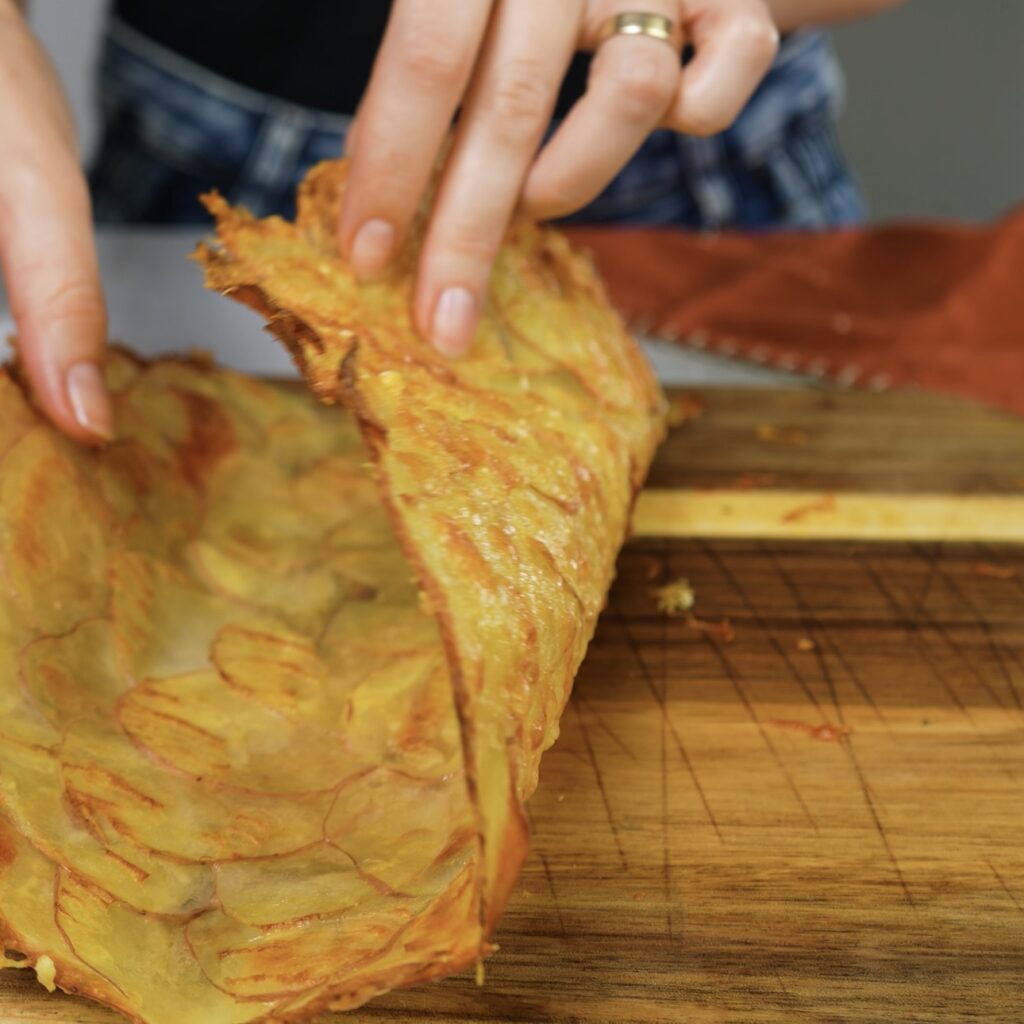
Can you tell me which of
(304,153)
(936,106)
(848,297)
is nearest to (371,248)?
(304,153)

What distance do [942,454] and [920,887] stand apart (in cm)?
58

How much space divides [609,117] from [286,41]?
0.78 metres

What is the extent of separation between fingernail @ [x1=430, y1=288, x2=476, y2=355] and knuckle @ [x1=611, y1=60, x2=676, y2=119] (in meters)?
0.17

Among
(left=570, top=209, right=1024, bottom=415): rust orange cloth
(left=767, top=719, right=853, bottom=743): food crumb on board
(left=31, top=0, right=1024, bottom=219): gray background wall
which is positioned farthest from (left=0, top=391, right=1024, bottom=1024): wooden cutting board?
(left=31, top=0, right=1024, bottom=219): gray background wall

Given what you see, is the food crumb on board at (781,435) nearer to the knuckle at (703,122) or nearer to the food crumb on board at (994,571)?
the food crumb on board at (994,571)

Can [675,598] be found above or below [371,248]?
below

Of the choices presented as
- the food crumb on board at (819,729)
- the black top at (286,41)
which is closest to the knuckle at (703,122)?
the food crumb on board at (819,729)

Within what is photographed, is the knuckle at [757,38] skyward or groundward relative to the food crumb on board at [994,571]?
skyward

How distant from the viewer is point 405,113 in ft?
2.62

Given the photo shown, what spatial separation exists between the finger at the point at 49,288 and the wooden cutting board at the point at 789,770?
0.40 metres

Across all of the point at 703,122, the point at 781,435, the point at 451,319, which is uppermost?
the point at 703,122

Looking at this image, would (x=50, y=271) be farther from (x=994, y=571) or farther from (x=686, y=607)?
(x=994, y=571)

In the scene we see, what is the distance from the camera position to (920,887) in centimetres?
70

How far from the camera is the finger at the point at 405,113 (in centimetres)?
79
